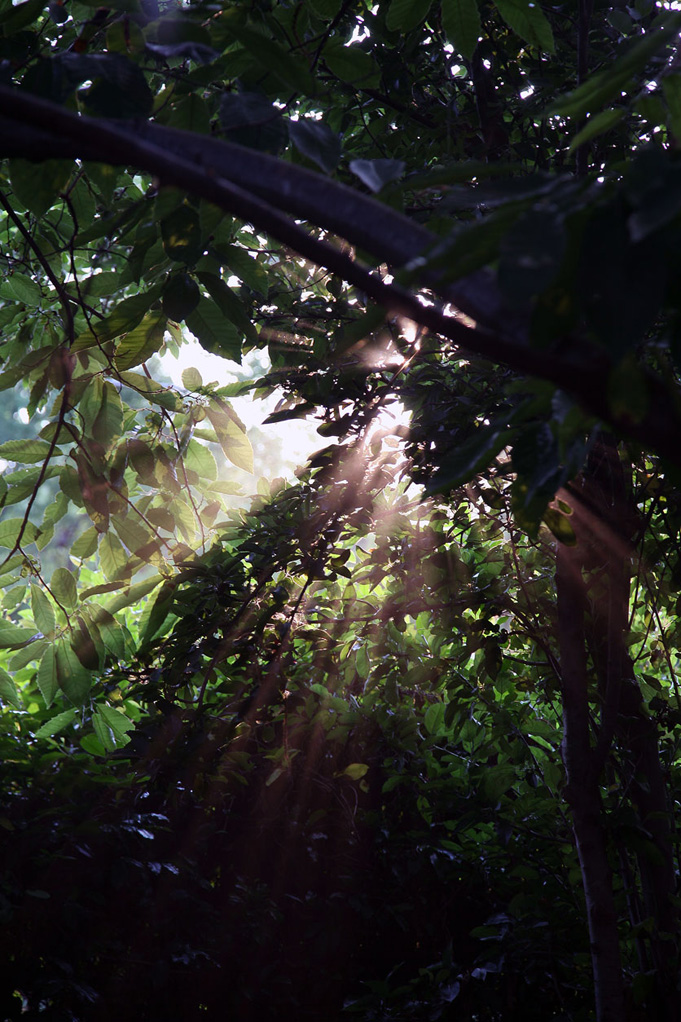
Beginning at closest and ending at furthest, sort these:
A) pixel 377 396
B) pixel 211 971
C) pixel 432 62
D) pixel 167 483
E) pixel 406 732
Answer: pixel 377 396 < pixel 167 483 < pixel 432 62 < pixel 406 732 < pixel 211 971

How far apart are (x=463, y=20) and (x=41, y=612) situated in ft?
5.32

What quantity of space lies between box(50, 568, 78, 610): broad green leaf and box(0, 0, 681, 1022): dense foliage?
1 centimetres

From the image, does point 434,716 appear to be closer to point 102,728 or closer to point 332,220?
point 102,728

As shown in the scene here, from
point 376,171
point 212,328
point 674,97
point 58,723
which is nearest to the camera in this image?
point 376,171

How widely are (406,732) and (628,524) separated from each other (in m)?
1.16

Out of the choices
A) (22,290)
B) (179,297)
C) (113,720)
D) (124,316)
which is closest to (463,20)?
(179,297)

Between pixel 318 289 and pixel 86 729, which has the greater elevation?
pixel 318 289

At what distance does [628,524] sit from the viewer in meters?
2.09

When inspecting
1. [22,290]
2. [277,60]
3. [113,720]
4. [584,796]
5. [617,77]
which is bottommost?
[584,796]

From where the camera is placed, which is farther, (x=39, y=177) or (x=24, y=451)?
A: (x=24, y=451)

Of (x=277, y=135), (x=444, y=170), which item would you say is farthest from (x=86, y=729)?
(x=444, y=170)

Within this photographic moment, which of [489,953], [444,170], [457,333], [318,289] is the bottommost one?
[489,953]

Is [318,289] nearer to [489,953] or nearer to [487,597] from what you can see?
[487,597]

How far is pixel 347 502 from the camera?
2018 mm
